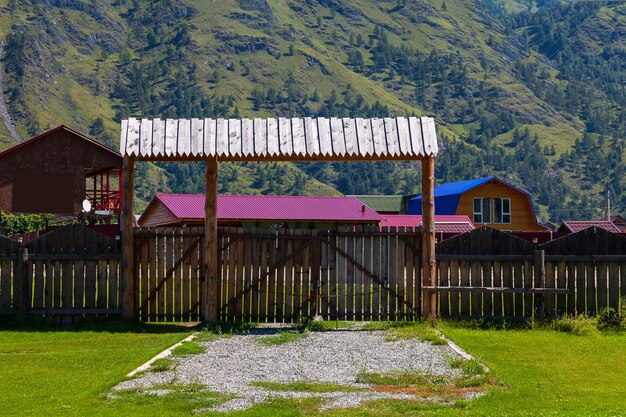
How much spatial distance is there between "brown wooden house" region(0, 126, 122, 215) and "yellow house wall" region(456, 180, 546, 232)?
29.5 meters

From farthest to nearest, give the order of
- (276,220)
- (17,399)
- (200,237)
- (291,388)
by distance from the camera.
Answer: (276,220)
(200,237)
(291,388)
(17,399)

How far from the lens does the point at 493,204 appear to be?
89.2 meters

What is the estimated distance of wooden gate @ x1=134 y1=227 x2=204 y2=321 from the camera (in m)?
22.8

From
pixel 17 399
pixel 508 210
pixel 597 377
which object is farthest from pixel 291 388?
pixel 508 210

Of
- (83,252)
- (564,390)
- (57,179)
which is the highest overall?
(57,179)

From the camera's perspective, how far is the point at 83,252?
73.9 feet

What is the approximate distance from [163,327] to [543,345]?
7.89m

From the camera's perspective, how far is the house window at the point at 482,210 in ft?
290

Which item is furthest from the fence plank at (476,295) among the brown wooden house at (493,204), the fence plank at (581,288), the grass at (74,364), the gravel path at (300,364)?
the brown wooden house at (493,204)

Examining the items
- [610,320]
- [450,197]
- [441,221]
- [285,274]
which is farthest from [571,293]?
[450,197]

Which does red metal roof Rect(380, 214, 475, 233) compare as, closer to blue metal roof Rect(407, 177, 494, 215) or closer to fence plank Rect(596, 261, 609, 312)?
blue metal roof Rect(407, 177, 494, 215)

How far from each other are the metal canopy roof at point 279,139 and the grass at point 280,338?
3.84 metres

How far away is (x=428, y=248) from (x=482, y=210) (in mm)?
67448

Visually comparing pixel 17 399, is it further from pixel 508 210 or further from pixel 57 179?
pixel 508 210
